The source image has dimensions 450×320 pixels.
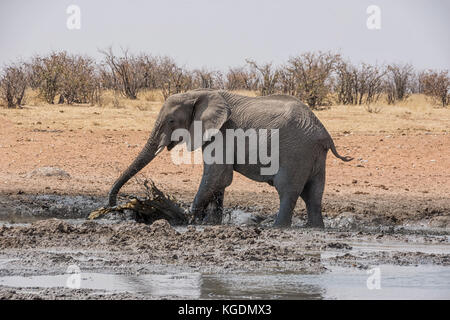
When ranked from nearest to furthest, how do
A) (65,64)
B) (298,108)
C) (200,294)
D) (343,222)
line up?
(200,294), (298,108), (343,222), (65,64)

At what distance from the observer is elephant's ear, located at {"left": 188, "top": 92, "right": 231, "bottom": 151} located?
11609mm

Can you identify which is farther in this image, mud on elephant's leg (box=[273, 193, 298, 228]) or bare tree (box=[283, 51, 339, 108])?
bare tree (box=[283, 51, 339, 108])

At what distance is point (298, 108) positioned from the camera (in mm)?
11531

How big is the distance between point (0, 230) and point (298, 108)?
408cm

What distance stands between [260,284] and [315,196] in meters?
4.24

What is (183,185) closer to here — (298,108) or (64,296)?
(298,108)

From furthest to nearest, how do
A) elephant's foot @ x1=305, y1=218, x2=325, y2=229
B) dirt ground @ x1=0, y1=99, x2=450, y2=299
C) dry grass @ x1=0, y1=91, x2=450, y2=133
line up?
1. dry grass @ x1=0, y1=91, x2=450, y2=133
2. elephant's foot @ x1=305, y1=218, x2=325, y2=229
3. dirt ground @ x1=0, y1=99, x2=450, y2=299

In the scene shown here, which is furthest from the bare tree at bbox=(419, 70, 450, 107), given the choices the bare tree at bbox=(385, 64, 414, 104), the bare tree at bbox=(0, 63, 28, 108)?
the bare tree at bbox=(0, 63, 28, 108)

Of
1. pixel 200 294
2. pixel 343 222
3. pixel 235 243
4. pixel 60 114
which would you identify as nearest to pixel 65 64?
pixel 60 114

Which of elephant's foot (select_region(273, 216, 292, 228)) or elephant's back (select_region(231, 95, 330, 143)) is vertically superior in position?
elephant's back (select_region(231, 95, 330, 143))

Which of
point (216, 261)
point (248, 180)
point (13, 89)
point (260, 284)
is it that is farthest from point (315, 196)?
point (13, 89)

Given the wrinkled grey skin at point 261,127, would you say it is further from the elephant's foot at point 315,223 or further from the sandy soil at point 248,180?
the sandy soil at point 248,180

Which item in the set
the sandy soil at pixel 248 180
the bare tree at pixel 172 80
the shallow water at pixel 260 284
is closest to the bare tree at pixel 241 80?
the bare tree at pixel 172 80

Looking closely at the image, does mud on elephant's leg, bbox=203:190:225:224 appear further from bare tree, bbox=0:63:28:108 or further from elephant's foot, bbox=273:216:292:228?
bare tree, bbox=0:63:28:108
